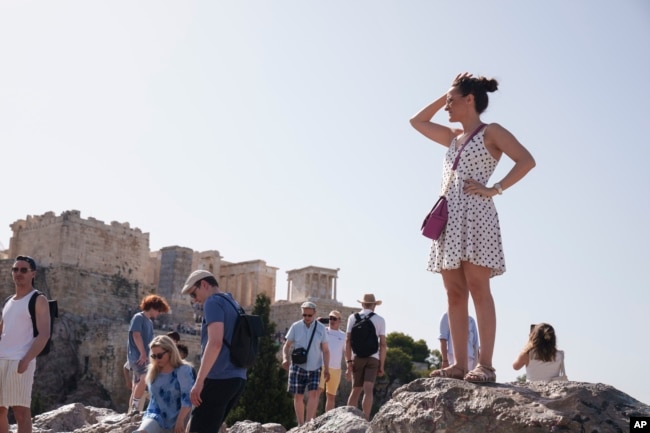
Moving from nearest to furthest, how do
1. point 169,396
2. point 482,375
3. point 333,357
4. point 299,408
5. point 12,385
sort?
point 482,375 < point 169,396 < point 12,385 < point 299,408 < point 333,357

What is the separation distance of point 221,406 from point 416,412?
183cm

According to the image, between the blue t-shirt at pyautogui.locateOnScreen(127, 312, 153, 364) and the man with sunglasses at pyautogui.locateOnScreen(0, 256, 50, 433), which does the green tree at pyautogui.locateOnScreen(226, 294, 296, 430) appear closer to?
the blue t-shirt at pyautogui.locateOnScreen(127, 312, 153, 364)

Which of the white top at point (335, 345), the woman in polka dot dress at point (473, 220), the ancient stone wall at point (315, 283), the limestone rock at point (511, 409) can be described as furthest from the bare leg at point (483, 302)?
→ the ancient stone wall at point (315, 283)

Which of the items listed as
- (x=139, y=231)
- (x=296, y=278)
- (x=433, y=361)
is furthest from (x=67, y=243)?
(x=433, y=361)

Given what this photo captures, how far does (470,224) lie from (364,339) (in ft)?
17.6

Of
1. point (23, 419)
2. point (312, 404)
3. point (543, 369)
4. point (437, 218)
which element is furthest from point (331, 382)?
point (437, 218)

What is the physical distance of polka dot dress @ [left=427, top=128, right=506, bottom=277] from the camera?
500 cm

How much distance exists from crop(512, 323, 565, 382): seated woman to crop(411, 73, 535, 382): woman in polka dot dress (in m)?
2.09

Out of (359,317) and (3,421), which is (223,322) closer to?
(3,421)

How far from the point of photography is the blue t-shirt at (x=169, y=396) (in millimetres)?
6441

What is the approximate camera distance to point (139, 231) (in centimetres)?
4812

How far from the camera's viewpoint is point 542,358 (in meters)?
7.00

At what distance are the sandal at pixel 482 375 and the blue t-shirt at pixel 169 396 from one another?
2580 mm

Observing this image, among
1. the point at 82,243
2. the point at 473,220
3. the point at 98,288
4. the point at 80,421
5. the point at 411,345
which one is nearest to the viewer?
the point at 473,220
